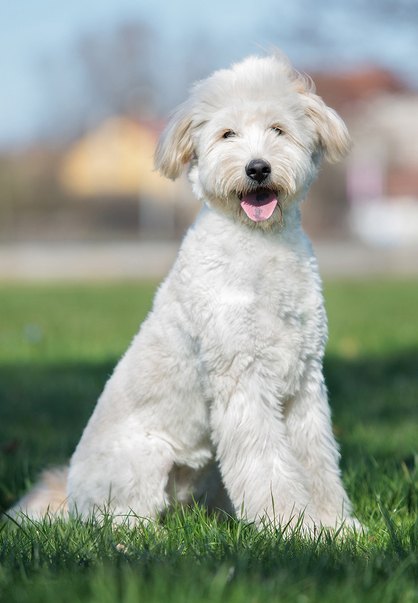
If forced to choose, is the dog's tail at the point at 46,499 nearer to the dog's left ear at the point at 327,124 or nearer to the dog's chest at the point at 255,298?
the dog's chest at the point at 255,298

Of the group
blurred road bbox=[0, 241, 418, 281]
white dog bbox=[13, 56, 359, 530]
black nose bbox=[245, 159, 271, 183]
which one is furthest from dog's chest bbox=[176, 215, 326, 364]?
blurred road bbox=[0, 241, 418, 281]

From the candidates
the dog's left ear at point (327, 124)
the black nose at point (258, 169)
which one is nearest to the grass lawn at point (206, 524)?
the black nose at point (258, 169)

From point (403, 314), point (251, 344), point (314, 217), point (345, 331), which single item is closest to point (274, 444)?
point (251, 344)

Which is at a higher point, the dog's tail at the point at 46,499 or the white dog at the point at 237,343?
the white dog at the point at 237,343

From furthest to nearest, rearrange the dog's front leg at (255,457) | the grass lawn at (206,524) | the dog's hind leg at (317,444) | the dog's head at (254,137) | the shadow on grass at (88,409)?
the shadow on grass at (88,409)
the dog's hind leg at (317,444)
the dog's head at (254,137)
the dog's front leg at (255,457)
the grass lawn at (206,524)

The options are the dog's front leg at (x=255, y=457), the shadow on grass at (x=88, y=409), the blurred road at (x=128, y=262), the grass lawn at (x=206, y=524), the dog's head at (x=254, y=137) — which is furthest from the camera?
the blurred road at (x=128, y=262)

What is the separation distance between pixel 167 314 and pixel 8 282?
708 inches

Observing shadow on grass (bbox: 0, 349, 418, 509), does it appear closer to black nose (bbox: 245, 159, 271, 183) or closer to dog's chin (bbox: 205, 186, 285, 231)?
dog's chin (bbox: 205, 186, 285, 231)

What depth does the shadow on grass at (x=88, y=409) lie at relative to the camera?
17.7 ft

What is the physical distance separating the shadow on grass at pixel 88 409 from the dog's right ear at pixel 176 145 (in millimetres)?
1624

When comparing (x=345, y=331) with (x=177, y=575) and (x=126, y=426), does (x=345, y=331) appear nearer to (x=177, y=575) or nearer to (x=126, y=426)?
(x=126, y=426)

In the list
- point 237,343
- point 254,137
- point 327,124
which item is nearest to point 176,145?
point 254,137

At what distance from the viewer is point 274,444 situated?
12.8ft

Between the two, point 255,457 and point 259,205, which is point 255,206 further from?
point 255,457
